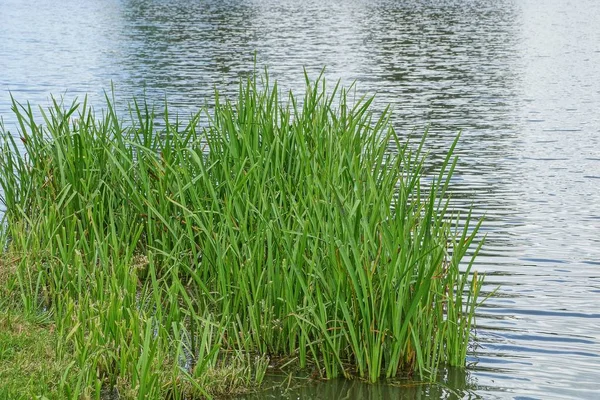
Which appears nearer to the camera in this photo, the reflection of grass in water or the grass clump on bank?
the grass clump on bank

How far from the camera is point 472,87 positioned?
26.0 metres

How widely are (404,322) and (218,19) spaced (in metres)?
48.0

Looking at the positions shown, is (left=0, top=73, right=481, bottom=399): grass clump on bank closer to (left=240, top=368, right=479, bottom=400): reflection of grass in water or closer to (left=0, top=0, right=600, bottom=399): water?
(left=240, top=368, right=479, bottom=400): reflection of grass in water

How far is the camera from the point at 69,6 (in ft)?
220

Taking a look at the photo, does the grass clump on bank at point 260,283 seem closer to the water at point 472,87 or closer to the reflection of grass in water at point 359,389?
the reflection of grass in water at point 359,389

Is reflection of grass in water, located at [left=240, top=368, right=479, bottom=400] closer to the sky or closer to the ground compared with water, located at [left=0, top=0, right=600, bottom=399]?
closer to the sky

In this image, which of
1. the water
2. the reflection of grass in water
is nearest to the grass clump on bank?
the reflection of grass in water

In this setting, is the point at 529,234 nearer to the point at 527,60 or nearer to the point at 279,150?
the point at 279,150

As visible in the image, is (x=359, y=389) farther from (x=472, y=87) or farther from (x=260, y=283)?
(x=472, y=87)

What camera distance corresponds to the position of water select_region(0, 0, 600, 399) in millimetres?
7465

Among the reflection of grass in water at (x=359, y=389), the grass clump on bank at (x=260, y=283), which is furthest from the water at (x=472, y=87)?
the grass clump on bank at (x=260, y=283)

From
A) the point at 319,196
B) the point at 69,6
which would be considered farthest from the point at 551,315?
the point at 69,6

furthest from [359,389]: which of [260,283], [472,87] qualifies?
[472,87]

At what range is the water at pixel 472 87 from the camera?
294 inches
